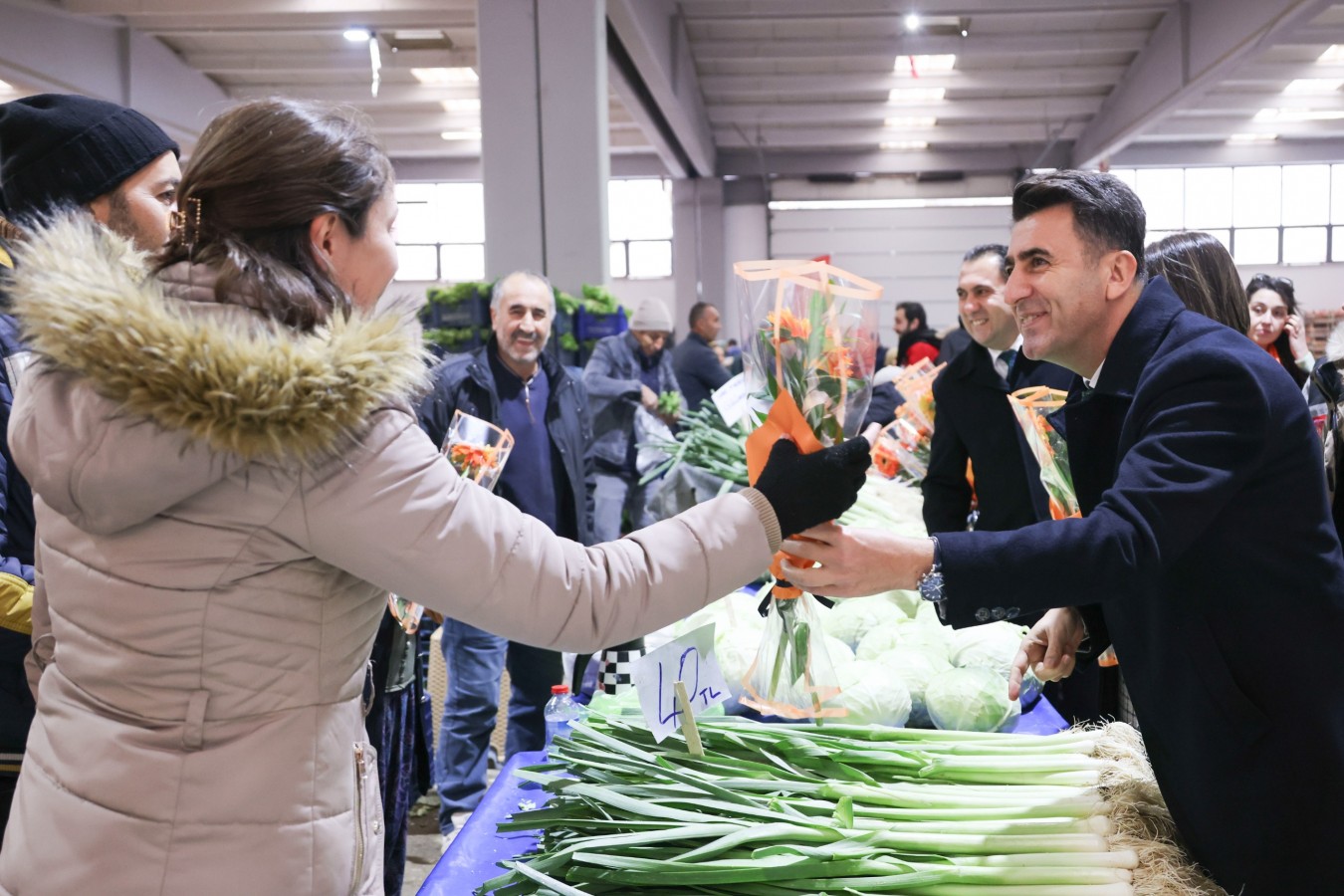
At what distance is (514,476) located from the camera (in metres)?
3.88

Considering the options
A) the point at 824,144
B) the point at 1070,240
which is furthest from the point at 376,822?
the point at 824,144

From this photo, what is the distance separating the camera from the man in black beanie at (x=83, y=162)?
1.83 m

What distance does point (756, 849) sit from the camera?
147 centimetres

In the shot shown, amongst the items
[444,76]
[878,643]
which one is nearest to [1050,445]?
[878,643]

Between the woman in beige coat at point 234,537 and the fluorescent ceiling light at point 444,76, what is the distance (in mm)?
12544

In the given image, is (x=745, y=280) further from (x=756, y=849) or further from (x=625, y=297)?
(x=625, y=297)

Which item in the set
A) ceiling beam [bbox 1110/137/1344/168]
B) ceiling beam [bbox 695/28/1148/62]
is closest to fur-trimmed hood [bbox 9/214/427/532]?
ceiling beam [bbox 695/28/1148/62]

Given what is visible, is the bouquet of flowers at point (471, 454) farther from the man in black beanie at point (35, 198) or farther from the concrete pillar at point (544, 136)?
the concrete pillar at point (544, 136)

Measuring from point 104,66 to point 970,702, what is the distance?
10867 mm

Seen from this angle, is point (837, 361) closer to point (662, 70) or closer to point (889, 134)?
point (662, 70)

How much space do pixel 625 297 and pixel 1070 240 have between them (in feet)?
59.0

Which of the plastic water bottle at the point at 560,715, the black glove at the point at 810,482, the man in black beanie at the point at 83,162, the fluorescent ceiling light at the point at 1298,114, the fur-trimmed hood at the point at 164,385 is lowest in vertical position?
the plastic water bottle at the point at 560,715

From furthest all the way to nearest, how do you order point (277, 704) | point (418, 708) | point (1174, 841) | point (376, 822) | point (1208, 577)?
point (418, 708), point (1174, 841), point (1208, 577), point (376, 822), point (277, 704)

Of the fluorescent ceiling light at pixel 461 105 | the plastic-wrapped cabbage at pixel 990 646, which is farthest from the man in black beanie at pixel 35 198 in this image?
the fluorescent ceiling light at pixel 461 105
